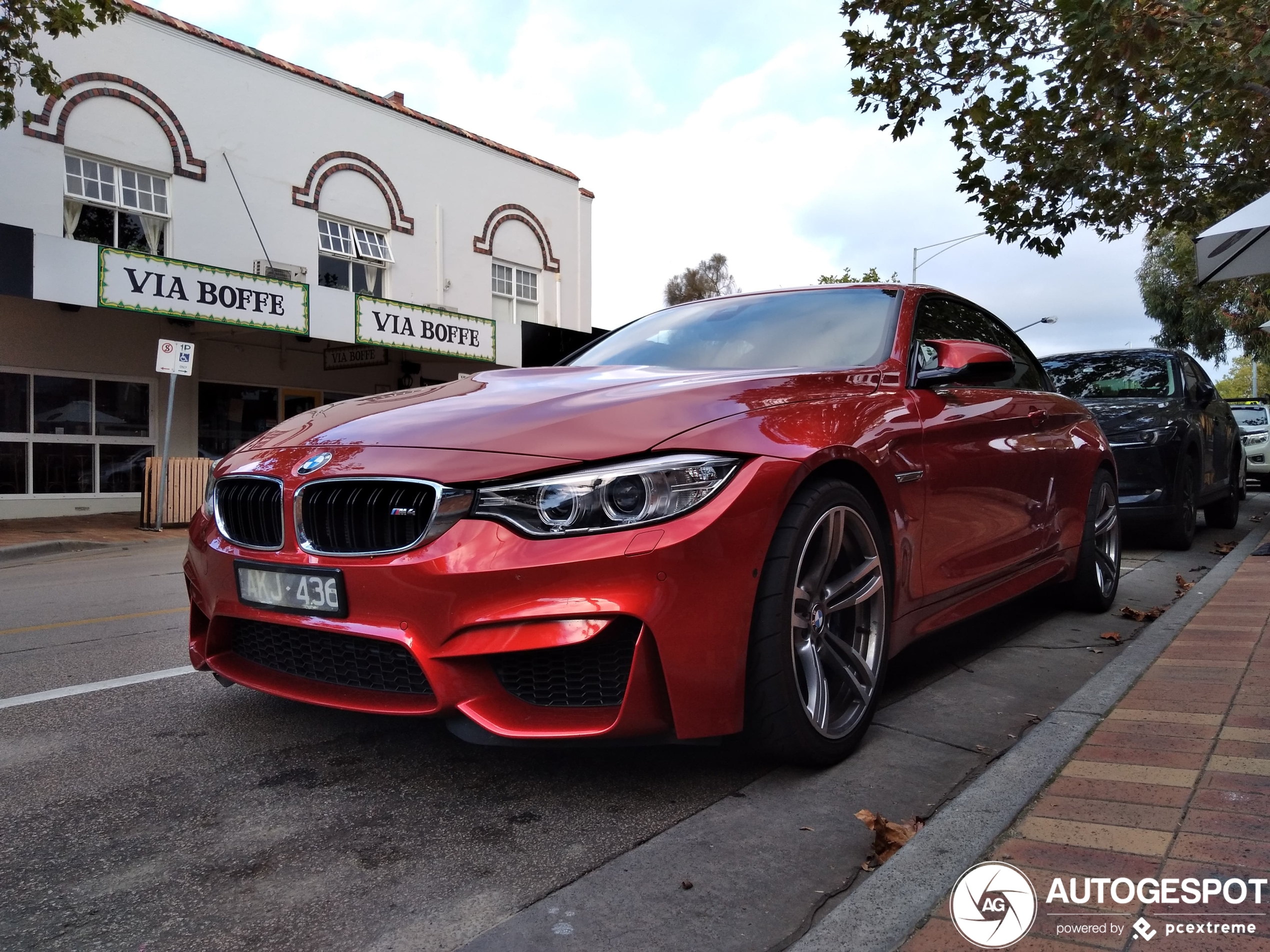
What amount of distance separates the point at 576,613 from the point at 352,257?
678 inches

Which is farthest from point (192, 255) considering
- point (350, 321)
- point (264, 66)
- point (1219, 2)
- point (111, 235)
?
point (1219, 2)

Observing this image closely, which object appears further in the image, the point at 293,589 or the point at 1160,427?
the point at 1160,427

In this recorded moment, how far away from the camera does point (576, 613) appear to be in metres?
2.30

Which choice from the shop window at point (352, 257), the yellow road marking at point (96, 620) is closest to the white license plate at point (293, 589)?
the yellow road marking at point (96, 620)

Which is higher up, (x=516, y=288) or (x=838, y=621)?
(x=516, y=288)

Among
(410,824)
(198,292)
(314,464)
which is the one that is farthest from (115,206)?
(410,824)

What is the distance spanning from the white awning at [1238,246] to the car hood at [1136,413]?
141cm

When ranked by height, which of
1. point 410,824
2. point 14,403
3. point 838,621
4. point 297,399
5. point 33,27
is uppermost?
point 33,27

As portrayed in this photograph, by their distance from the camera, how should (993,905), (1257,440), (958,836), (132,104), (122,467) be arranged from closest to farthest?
1. (993,905)
2. (958,836)
3. (132,104)
4. (122,467)
5. (1257,440)

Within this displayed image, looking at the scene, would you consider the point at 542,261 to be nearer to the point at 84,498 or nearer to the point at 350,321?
the point at 350,321

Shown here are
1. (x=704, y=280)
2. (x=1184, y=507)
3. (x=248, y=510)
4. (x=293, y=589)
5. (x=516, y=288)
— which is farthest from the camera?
(x=704, y=280)

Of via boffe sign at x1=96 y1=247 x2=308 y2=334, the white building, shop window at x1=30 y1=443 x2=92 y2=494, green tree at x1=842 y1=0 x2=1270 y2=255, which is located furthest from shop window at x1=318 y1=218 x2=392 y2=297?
green tree at x1=842 y1=0 x2=1270 y2=255

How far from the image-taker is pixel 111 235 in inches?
581

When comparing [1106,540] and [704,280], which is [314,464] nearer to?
[1106,540]
